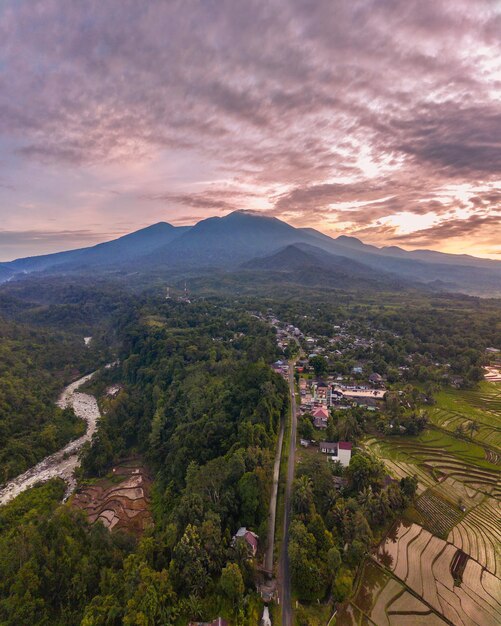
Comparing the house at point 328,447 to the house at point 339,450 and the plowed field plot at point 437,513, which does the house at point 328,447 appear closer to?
the house at point 339,450

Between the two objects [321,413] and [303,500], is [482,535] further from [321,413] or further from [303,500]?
[321,413]

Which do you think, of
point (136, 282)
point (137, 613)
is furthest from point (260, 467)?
point (136, 282)

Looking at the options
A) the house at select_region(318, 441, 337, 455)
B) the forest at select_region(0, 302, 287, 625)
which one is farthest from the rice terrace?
the forest at select_region(0, 302, 287, 625)

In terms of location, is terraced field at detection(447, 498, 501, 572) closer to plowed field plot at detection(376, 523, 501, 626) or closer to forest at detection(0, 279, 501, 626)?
plowed field plot at detection(376, 523, 501, 626)

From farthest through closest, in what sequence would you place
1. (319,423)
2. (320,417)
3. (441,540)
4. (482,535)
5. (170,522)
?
(320,417), (319,423), (170,522), (482,535), (441,540)

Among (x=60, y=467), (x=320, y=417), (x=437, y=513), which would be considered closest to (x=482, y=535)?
(x=437, y=513)
